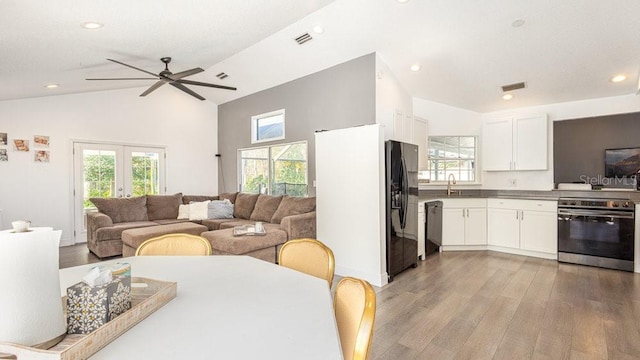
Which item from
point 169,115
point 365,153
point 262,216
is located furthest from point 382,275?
point 169,115

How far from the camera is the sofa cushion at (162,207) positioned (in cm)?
570

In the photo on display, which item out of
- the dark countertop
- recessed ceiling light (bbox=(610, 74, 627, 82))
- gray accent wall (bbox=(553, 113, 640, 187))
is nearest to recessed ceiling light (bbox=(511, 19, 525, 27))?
recessed ceiling light (bbox=(610, 74, 627, 82))

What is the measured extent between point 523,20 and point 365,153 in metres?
2.02

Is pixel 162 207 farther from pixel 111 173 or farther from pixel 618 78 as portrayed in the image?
pixel 618 78

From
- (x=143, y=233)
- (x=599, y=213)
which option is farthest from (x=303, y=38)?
(x=599, y=213)

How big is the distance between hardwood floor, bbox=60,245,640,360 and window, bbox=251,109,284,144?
3.49 metres

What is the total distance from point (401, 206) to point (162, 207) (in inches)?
171

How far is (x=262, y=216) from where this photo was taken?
532cm

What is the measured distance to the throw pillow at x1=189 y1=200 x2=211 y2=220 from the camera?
18.4ft

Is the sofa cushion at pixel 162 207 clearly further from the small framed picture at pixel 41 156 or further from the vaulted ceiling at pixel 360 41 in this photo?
the vaulted ceiling at pixel 360 41

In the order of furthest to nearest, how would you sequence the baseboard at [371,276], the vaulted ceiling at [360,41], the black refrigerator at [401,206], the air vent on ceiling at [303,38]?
1. the air vent on ceiling at [303,38]
2. the black refrigerator at [401,206]
3. the baseboard at [371,276]
4. the vaulted ceiling at [360,41]

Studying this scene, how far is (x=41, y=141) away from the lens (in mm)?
5262

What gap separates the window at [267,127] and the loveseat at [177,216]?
3.98 ft

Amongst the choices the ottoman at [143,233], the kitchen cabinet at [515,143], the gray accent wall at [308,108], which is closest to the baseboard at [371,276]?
the gray accent wall at [308,108]
